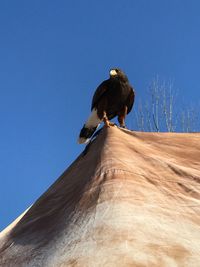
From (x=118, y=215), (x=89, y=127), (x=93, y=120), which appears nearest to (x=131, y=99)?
(x=93, y=120)

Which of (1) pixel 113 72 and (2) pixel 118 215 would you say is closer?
(2) pixel 118 215

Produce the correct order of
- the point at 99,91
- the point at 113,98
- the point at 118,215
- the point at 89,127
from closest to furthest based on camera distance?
the point at 118,215 → the point at 113,98 → the point at 99,91 → the point at 89,127

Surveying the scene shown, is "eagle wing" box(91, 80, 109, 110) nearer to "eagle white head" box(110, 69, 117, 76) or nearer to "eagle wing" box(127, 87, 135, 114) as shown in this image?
"eagle white head" box(110, 69, 117, 76)

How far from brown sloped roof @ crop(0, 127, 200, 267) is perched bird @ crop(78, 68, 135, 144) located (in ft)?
11.4

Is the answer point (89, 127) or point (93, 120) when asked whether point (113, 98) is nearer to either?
point (93, 120)

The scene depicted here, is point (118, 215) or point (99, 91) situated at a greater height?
point (99, 91)

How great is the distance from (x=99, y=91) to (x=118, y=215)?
15.5 ft

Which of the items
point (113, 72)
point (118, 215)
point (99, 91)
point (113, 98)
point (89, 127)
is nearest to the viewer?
point (118, 215)

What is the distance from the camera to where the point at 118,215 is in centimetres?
208

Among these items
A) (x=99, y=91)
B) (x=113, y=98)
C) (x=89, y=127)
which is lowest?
(x=89, y=127)

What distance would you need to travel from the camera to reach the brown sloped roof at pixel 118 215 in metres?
1.88

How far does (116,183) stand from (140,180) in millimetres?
135

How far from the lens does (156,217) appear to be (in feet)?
6.82

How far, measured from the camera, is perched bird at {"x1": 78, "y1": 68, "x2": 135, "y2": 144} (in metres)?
6.61
